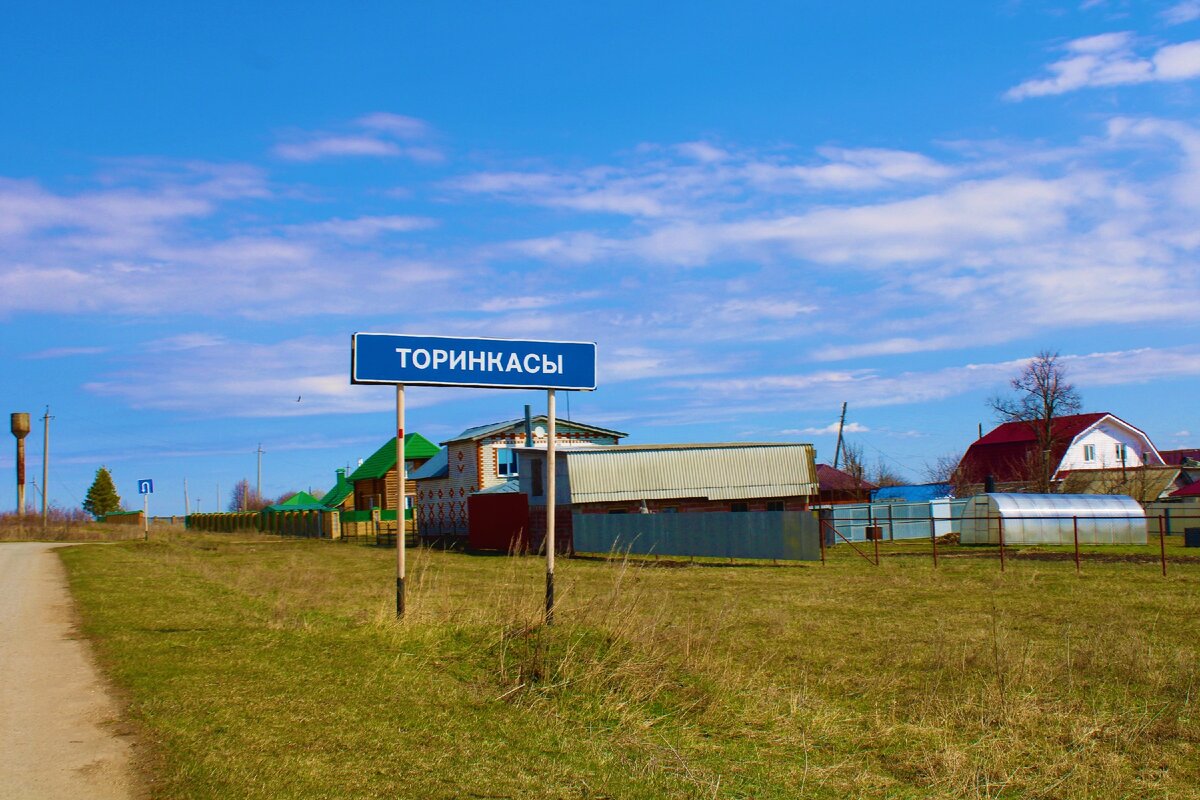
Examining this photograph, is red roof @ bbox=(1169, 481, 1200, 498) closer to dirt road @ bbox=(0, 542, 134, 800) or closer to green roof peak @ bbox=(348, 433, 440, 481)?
green roof peak @ bbox=(348, 433, 440, 481)

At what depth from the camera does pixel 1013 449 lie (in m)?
75.8

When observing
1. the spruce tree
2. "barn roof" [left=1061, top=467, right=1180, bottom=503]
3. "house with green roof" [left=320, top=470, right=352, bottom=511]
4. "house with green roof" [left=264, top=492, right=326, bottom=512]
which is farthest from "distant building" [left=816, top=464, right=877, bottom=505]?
the spruce tree

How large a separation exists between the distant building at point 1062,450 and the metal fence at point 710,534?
4079 cm

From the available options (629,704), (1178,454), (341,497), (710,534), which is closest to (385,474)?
(341,497)

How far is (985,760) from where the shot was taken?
281 inches

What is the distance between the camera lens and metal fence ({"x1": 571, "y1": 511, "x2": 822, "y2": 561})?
29484mm

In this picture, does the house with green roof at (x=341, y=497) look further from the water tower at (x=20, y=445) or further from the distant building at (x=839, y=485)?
the distant building at (x=839, y=485)

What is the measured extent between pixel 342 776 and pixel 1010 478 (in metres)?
75.0

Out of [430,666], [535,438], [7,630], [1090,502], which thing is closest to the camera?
[430,666]

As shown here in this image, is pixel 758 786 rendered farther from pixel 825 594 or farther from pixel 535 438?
pixel 535 438

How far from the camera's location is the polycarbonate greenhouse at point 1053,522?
36281mm

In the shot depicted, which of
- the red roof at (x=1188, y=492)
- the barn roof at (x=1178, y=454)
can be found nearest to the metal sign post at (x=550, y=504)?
the red roof at (x=1188, y=492)

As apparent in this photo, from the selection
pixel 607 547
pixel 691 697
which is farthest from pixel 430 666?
pixel 607 547

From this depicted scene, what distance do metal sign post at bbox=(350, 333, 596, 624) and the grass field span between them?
140cm
